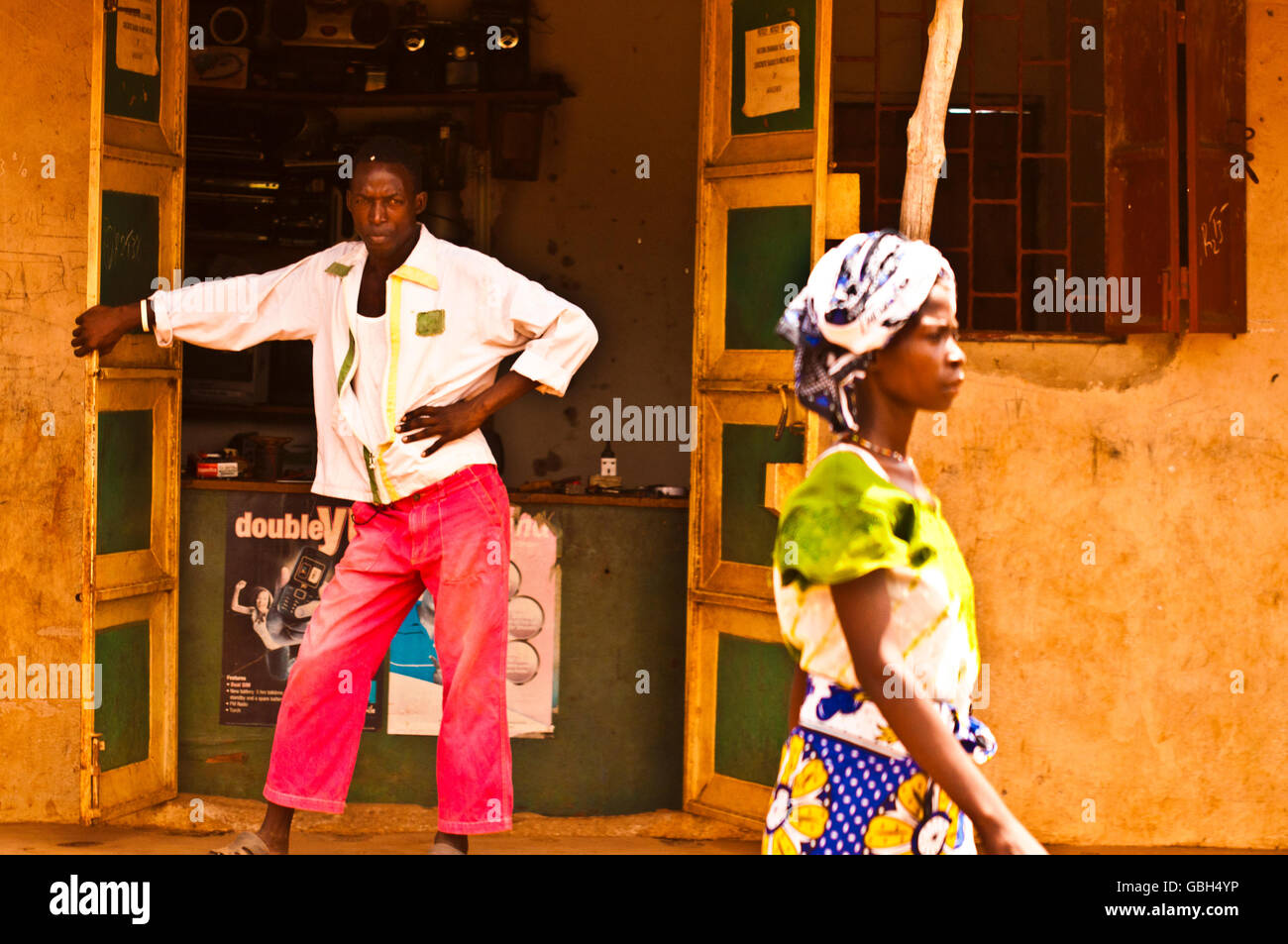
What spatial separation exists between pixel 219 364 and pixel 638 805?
3.58m

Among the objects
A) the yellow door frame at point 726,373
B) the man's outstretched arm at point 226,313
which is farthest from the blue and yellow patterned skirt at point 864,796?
the man's outstretched arm at point 226,313

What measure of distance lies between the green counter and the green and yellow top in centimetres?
330

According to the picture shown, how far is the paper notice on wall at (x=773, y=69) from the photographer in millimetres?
5055

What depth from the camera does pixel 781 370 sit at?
513 centimetres

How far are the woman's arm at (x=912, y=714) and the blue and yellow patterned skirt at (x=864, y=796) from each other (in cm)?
8

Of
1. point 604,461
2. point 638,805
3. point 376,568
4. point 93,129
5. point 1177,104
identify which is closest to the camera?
point 376,568

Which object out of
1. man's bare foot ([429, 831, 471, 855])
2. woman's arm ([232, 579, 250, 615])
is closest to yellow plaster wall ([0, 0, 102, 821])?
woman's arm ([232, 579, 250, 615])

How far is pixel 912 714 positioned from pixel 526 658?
11.6 ft

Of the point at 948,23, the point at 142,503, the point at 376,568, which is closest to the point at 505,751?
the point at 376,568

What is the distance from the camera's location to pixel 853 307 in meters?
2.38

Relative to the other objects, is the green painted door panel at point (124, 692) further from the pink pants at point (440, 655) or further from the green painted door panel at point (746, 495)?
the green painted door panel at point (746, 495)

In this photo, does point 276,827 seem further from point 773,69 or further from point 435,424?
point 773,69

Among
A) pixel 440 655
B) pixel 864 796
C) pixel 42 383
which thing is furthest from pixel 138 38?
pixel 864 796

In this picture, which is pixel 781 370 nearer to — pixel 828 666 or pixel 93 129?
pixel 93 129
